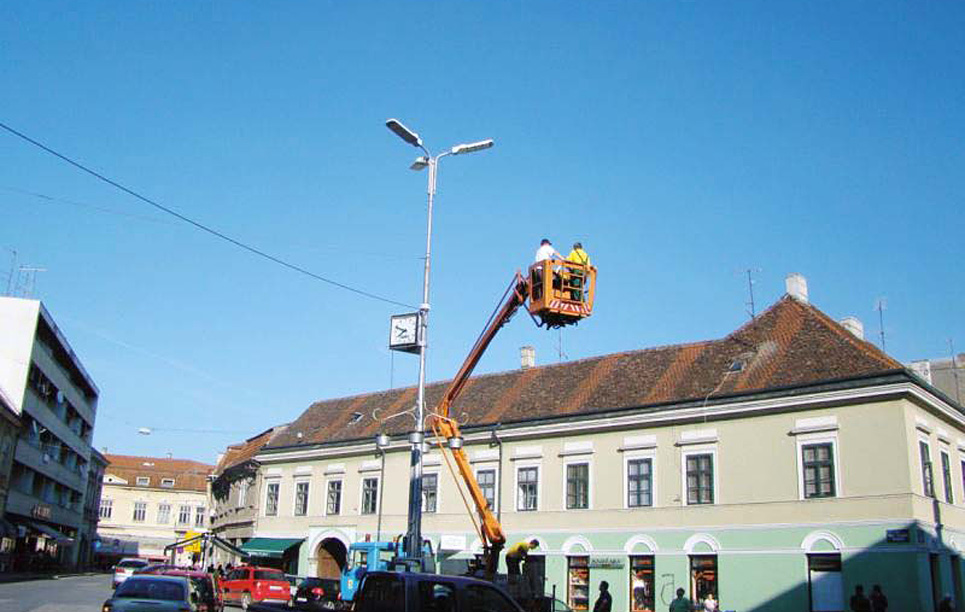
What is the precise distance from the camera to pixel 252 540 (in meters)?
47.4

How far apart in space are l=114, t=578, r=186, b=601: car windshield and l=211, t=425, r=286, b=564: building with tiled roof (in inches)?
1339

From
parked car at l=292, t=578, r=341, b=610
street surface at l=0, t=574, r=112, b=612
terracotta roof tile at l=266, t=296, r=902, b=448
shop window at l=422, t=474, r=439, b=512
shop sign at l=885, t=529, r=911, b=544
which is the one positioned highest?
terracotta roof tile at l=266, t=296, r=902, b=448

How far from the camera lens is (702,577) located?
30828mm

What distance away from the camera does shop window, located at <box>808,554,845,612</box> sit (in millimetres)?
27547

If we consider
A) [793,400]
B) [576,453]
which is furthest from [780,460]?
[576,453]

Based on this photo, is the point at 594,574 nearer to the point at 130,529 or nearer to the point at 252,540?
the point at 252,540

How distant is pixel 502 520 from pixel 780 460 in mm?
12205

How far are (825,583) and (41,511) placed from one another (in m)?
54.5

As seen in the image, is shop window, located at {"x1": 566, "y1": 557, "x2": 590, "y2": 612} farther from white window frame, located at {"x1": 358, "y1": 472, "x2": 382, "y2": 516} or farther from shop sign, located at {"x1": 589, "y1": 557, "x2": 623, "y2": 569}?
white window frame, located at {"x1": 358, "y1": 472, "x2": 382, "y2": 516}

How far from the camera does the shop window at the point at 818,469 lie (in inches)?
1136

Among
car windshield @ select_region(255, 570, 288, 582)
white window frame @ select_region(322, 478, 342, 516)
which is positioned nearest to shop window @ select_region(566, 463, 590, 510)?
car windshield @ select_region(255, 570, 288, 582)

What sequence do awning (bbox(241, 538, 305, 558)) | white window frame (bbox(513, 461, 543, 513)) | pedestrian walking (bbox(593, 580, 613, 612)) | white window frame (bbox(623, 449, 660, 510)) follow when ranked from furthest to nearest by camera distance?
1. awning (bbox(241, 538, 305, 558))
2. white window frame (bbox(513, 461, 543, 513))
3. white window frame (bbox(623, 449, 660, 510))
4. pedestrian walking (bbox(593, 580, 613, 612))

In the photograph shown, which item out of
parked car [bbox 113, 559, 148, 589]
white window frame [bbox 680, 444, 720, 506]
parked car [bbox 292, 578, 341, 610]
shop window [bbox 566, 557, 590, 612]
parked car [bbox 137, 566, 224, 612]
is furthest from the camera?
parked car [bbox 113, 559, 148, 589]

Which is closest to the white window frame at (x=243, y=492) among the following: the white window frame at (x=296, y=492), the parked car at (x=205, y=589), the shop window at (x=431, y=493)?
the white window frame at (x=296, y=492)
